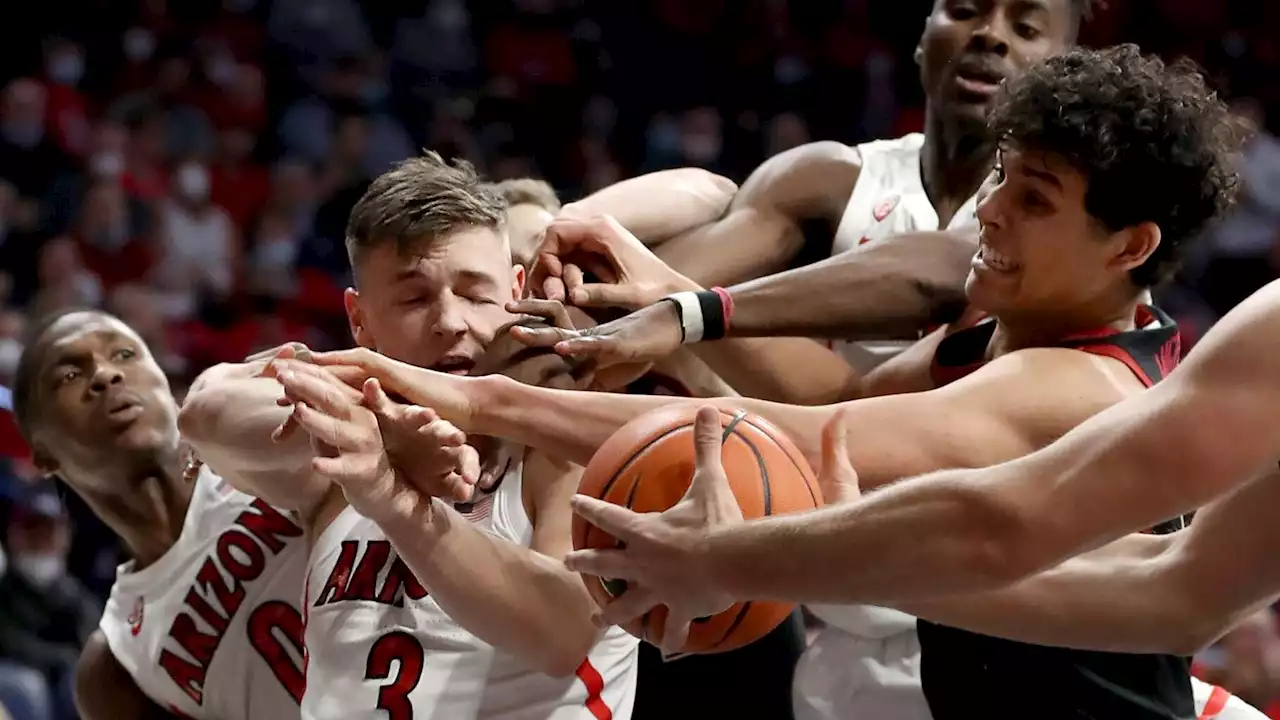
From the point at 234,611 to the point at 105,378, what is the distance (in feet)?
2.74

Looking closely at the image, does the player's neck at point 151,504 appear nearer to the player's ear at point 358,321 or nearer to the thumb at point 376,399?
the player's ear at point 358,321

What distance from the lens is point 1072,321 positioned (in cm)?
287

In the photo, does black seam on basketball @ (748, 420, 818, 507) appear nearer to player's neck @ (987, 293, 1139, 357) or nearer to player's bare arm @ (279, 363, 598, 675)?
player's bare arm @ (279, 363, 598, 675)

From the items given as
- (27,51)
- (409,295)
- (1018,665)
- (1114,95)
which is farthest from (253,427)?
(27,51)

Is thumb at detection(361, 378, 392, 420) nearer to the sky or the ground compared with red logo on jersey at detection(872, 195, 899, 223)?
nearer to the sky

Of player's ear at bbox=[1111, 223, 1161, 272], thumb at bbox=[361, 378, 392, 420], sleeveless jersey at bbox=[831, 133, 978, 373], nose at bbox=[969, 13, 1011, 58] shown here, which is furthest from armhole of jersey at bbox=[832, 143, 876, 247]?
thumb at bbox=[361, 378, 392, 420]

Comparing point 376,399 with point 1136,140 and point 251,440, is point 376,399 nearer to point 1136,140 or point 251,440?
point 251,440

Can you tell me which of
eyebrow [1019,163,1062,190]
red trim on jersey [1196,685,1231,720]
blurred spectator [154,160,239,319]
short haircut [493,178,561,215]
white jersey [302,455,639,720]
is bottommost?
blurred spectator [154,160,239,319]

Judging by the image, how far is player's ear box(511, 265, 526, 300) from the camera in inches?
122

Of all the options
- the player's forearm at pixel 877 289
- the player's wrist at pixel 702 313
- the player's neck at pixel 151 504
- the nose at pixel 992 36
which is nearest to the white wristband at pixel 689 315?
the player's wrist at pixel 702 313

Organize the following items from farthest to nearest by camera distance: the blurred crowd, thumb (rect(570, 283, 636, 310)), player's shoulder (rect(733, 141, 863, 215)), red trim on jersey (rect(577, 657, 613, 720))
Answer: the blurred crowd < player's shoulder (rect(733, 141, 863, 215)) < thumb (rect(570, 283, 636, 310)) < red trim on jersey (rect(577, 657, 613, 720))

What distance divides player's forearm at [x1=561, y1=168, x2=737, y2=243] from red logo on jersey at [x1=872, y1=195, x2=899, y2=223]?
14.9 inches

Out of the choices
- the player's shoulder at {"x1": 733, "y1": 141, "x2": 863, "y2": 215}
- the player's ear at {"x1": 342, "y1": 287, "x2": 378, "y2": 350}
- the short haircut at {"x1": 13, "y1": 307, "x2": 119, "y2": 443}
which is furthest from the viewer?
the short haircut at {"x1": 13, "y1": 307, "x2": 119, "y2": 443}

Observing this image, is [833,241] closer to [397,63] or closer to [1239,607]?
[1239,607]
